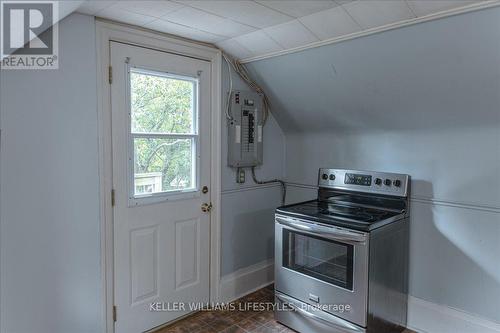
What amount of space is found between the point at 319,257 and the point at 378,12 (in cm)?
153

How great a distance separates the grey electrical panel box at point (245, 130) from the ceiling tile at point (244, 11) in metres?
0.78

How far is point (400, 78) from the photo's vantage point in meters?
2.18

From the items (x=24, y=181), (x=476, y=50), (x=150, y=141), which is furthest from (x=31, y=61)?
(x=476, y=50)

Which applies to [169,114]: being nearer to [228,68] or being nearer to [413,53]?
[228,68]

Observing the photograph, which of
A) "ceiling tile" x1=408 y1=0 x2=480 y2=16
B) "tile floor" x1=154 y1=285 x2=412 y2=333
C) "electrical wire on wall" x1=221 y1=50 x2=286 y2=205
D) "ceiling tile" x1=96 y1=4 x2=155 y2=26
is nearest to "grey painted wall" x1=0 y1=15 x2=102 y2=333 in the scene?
"ceiling tile" x1=96 y1=4 x2=155 y2=26

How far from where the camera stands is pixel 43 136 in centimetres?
189

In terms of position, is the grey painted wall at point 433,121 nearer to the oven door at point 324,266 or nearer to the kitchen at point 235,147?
the kitchen at point 235,147

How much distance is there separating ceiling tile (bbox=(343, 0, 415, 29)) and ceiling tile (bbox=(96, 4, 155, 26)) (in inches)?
45.6

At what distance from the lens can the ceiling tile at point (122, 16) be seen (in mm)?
1940

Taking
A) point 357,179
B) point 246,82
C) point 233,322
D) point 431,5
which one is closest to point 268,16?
point 431,5

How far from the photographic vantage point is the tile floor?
2.51m

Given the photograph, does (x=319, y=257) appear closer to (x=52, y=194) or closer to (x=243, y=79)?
(x=243, y=79)

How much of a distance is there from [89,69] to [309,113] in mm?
1682

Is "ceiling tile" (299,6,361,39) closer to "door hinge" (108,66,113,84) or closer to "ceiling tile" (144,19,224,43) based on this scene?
"ceiling tile" (144,19,224,43)
